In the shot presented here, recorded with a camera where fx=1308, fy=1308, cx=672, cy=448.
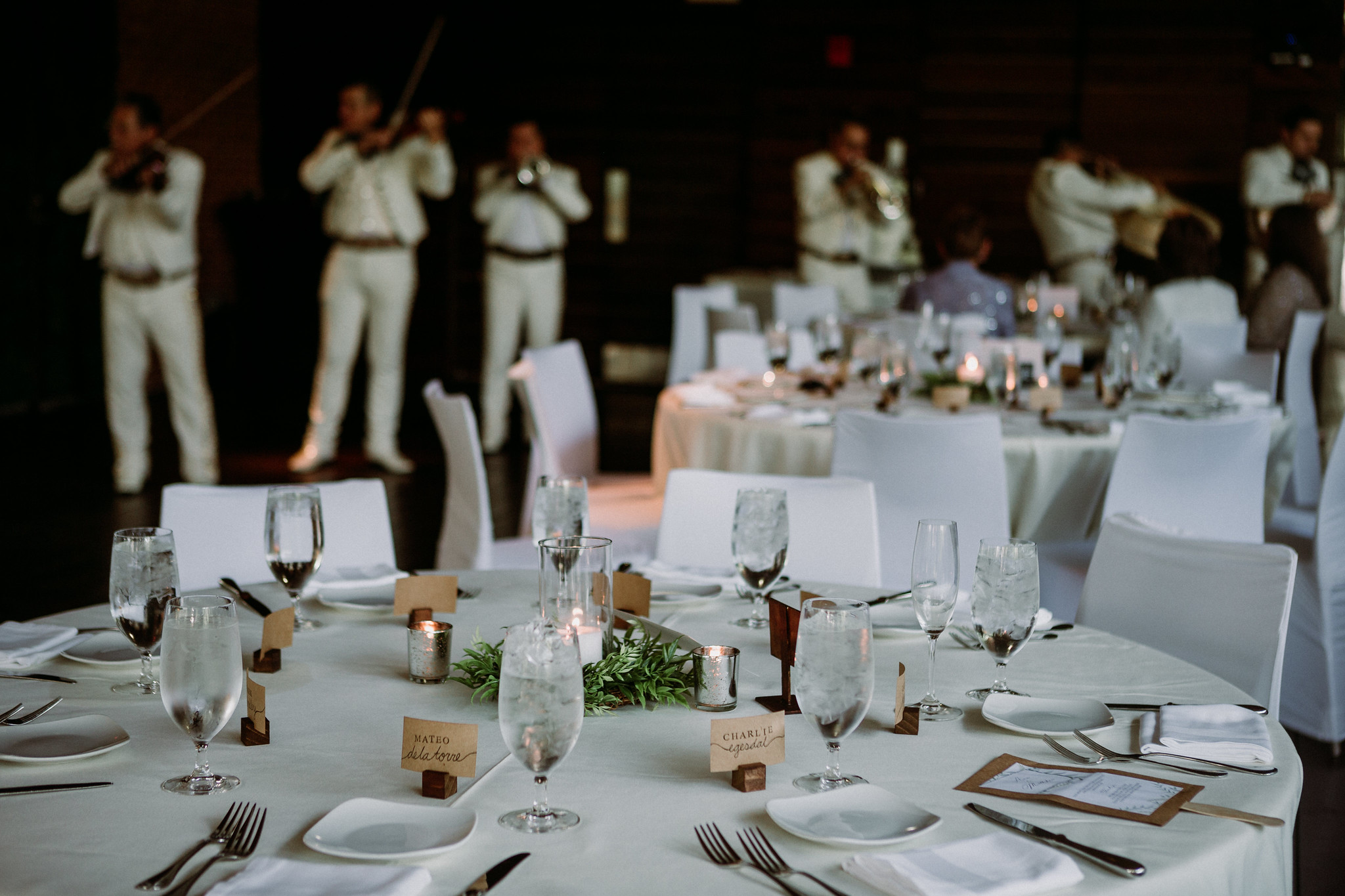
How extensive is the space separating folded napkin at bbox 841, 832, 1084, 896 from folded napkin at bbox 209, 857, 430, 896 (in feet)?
1.24

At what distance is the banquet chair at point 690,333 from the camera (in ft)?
22.6

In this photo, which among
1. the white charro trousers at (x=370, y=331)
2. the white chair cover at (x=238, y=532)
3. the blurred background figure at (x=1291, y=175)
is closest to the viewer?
the white chair cover at (x=238, y=532)

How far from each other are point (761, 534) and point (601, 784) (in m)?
0.62

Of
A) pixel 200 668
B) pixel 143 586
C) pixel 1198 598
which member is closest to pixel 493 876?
pixel 200 668

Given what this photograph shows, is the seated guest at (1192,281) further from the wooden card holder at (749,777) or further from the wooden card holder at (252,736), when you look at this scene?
the wooden card holder at (252,736)

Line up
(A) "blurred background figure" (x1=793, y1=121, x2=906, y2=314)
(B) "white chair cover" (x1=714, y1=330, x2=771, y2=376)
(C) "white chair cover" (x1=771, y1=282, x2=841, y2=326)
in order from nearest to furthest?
(B) "white chair cover" (x1=714, y1=330, x2=771, y2=376)
(C) "white chair cover" (x1=771, y1=282, x2=841, y2=326)
(A) "blurred background figure" (x1=793, y1=121, x2=906, y2=314)

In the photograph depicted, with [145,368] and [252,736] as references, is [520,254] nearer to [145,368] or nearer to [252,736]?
[145,368]

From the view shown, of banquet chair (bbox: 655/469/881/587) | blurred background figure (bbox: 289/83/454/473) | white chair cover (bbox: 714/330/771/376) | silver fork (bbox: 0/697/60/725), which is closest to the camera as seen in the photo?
silver fork (bbox: 0/697/60/725)

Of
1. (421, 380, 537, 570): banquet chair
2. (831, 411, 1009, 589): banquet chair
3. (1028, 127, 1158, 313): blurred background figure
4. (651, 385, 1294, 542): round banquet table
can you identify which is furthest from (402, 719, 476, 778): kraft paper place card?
(1028, 127, 1158, 313): blurred background figure

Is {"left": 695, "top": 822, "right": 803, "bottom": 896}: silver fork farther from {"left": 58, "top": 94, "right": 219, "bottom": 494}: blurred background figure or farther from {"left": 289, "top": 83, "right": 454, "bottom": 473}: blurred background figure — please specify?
{"left": 289, "top": 83, "right": 454, "bottom": 473}: blurred background figure

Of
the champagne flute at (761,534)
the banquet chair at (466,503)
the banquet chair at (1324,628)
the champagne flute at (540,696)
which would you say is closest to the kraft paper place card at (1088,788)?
the champagne flute at (540,696)

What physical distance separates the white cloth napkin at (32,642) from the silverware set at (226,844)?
0.62 metres

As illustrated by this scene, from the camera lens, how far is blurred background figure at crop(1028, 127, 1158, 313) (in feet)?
26.9

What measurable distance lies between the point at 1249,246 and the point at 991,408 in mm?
6205
